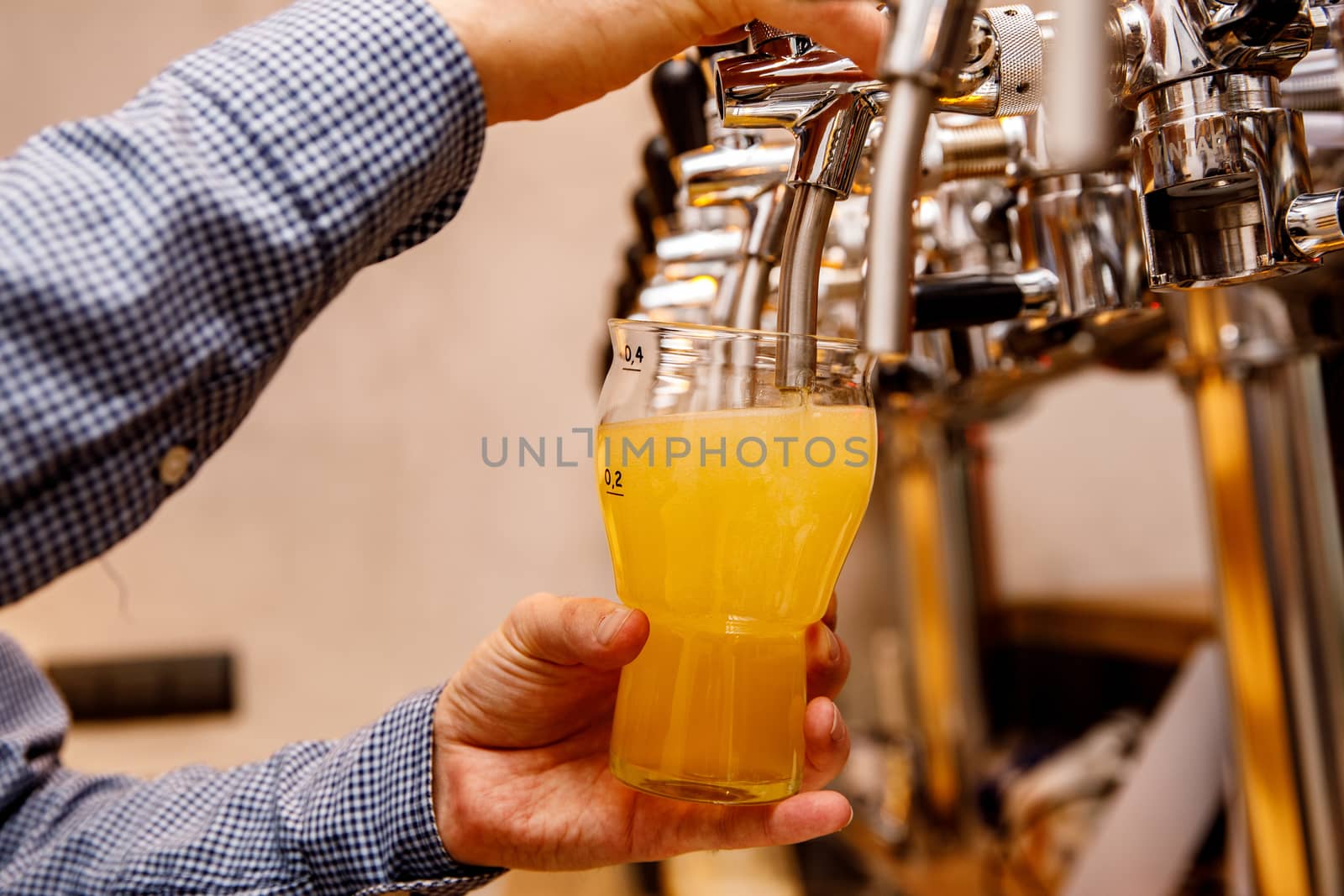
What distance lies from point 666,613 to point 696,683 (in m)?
0.03

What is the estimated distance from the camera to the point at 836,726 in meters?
0.47

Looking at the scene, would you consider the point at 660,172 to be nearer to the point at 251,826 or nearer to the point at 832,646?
the point at 832,646

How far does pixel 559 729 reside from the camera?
60 cm

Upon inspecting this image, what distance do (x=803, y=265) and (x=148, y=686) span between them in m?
1.67

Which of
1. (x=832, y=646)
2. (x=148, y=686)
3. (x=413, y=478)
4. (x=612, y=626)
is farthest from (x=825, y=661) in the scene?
(x=148, y=686)

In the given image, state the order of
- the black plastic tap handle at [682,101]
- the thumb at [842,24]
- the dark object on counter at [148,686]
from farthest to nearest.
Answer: the dark object on counter at [148,686]
the black plastic tap handle at [682,101]
the thumb at [842,24]

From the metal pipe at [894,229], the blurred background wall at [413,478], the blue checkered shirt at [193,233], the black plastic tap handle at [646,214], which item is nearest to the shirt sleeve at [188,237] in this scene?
the blue checkered shirt at [193,233]

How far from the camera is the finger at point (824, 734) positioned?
0.46 metres

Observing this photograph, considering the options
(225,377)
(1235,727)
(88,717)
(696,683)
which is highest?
(225,377)

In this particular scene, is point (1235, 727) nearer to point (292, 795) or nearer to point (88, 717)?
point (292, 795)

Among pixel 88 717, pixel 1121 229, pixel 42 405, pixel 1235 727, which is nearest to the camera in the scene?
pixel 42 405

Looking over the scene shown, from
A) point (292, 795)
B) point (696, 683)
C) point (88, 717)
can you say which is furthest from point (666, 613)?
point (88, 717)

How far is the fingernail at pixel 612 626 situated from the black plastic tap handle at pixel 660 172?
36 centimetres

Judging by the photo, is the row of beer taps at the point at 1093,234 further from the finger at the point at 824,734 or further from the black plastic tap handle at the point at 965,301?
the finger at the point at 824,734
